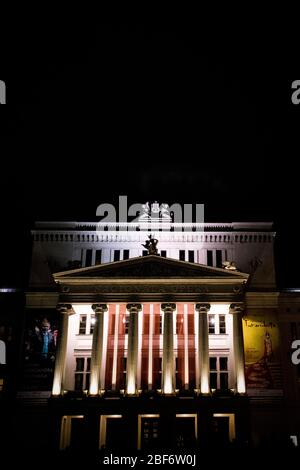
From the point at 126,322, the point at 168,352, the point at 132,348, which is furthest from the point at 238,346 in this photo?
the point at 126,322

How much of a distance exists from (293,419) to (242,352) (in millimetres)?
8180

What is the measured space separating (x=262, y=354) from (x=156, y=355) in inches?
384

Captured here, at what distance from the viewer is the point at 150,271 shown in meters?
48.5

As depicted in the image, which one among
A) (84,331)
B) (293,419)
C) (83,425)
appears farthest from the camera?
(84,331)

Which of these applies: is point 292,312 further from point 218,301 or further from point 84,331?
point 84,331

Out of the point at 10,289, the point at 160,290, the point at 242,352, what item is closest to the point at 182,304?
the point at 160,290

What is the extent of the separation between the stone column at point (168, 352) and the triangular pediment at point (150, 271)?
3.20 meters

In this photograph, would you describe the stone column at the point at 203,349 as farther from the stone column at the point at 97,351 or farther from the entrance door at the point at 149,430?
the stone column at the point at 97,351

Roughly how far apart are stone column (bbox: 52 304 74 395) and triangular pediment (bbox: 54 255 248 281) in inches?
116

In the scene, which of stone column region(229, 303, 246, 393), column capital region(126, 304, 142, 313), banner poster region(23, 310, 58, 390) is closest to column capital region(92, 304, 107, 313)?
column capital region(126, 304, 142, 313)

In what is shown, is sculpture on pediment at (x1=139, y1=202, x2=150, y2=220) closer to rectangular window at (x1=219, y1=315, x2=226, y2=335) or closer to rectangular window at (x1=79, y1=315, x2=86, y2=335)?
rectangular window at (x1=79, y1=315, x2=86, y2=335)

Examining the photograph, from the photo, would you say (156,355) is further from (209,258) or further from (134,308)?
(209,258)

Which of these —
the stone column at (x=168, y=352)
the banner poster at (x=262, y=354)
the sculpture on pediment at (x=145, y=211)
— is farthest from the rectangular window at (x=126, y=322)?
the sculpture on pediment at (x=145, y=211)
